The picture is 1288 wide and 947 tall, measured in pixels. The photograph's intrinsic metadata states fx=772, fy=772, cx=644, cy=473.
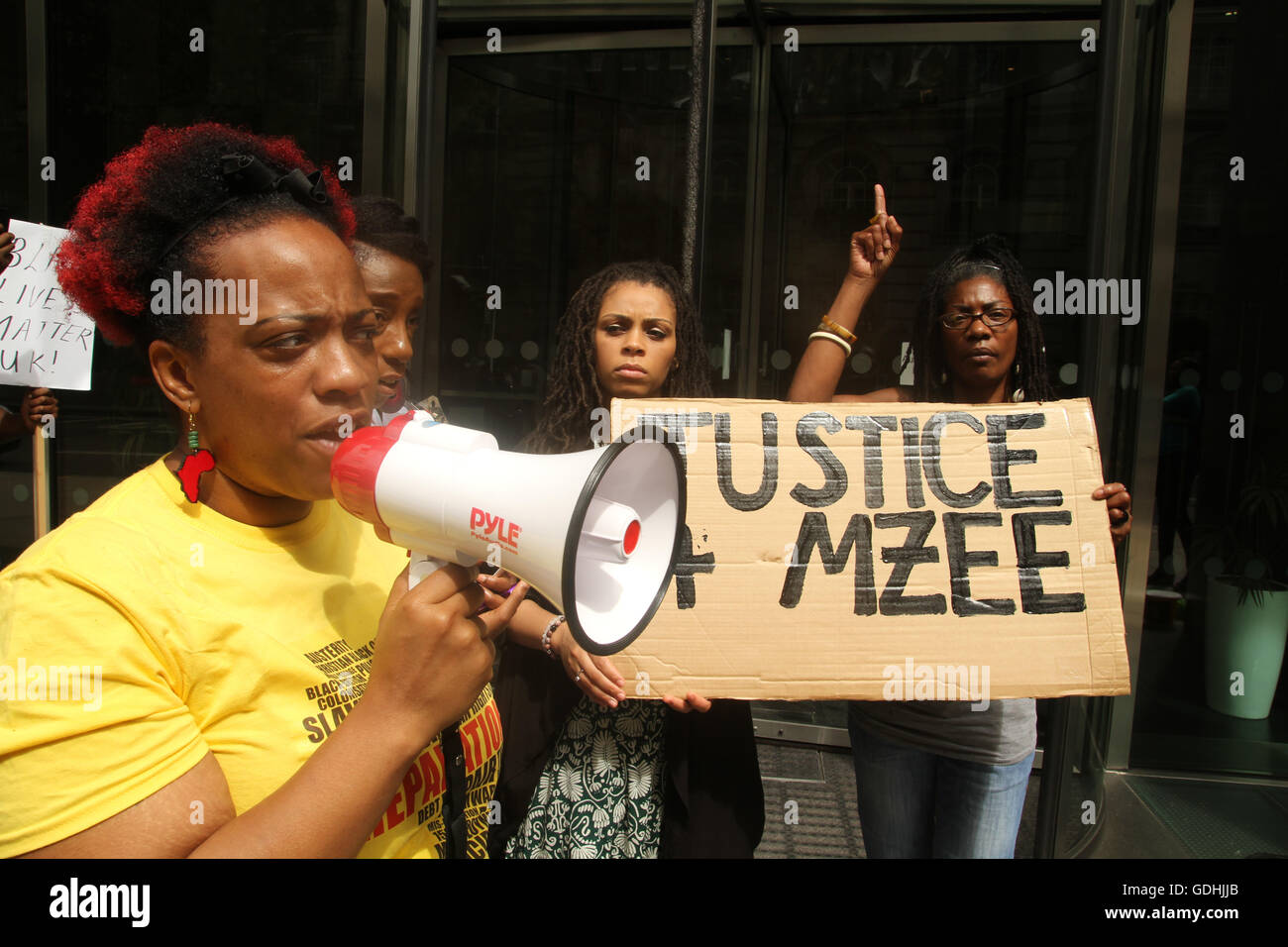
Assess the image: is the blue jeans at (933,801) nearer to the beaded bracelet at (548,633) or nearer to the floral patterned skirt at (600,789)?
the floral patterned skirt at (600,789)

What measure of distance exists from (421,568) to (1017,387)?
5.92 ft

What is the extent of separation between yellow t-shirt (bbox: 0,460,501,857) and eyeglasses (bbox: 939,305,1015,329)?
5.74 ft

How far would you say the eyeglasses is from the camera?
2170mm

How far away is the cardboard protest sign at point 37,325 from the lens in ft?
8.82

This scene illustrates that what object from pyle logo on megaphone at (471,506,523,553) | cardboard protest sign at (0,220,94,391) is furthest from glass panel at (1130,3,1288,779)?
cardboard protest sign at (0,220,94,391)

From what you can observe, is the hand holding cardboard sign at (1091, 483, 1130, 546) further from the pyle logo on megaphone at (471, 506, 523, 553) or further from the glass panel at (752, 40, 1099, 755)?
the glass panel at (752, 40, 1099, 755)

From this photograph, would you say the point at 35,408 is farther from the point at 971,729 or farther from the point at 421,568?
the point at 971,729

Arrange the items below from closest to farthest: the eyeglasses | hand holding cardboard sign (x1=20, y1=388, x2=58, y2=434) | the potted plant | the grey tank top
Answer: the grey tank top < the eyeglasses < hand holding cardboard sign (x1=20, y1=388, x2=58, y2=434) < the potted plant

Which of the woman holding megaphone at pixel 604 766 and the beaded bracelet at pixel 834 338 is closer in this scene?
the woman holding megaphone at pixel 604 766

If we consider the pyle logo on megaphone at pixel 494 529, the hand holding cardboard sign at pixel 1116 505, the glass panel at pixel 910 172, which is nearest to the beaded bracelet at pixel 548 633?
the pyle logo on megaphone at pixel 494 529

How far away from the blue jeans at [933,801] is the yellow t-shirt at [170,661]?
1346mm

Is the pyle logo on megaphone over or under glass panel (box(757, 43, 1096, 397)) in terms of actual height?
under

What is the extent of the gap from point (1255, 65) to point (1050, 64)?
93cm
